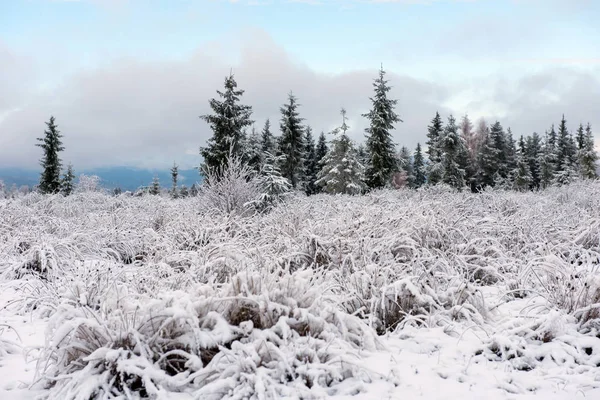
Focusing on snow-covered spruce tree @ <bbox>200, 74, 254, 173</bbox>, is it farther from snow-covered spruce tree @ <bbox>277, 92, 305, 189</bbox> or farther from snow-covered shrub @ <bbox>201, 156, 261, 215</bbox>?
snow-covered shrub @ <bbox>201, 156, 261, 215</bbox>

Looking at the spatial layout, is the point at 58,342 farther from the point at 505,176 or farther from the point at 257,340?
the point at 505,176

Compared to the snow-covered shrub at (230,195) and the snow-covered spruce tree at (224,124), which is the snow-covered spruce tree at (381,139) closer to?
the snow-covered spruce tree at (224,124)

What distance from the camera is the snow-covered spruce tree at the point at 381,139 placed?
30.6 metres

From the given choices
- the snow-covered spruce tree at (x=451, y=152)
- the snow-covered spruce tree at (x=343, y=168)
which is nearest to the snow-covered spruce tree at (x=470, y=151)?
the snow-covered spruce tree at (x=451, y=152)


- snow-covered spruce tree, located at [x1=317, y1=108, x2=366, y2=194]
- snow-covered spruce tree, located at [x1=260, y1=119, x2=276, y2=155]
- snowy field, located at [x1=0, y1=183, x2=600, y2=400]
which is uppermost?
snow-covered spruce tree, located at [x1=260, y1=119, x2=276, y2=155]

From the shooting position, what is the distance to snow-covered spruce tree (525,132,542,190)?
49375mm

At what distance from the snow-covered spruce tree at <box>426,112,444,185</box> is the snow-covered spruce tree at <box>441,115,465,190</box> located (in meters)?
0.43

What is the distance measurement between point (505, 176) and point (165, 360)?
163 feet

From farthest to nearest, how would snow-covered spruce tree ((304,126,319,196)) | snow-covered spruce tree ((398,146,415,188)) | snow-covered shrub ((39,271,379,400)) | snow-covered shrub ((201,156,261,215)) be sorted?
1. snow-covered spruce tree ((398,146,415,188))
2. snow-covered spruce tree ((304,126,319,196))
3. snow-covered shrub ((201,156,261,215))
4. snow-covered shrub ((39,271,379,400))

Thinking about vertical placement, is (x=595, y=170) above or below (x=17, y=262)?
above

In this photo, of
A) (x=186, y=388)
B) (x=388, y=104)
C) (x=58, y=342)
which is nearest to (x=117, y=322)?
(x=58, y=342)

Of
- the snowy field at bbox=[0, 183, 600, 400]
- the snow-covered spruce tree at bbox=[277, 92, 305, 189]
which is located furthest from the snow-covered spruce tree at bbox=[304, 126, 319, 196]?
the snowy field at bbox=[0, 183, 600, 400]

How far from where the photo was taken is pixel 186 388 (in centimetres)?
252

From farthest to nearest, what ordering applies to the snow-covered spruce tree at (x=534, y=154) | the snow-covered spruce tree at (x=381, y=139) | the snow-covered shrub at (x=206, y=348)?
the snow-covered spruce tree at (x=534, y=154), the snow-covered spruce tree at (x=381, y=139), the snow-covered shrub at (x=206, y=348)
